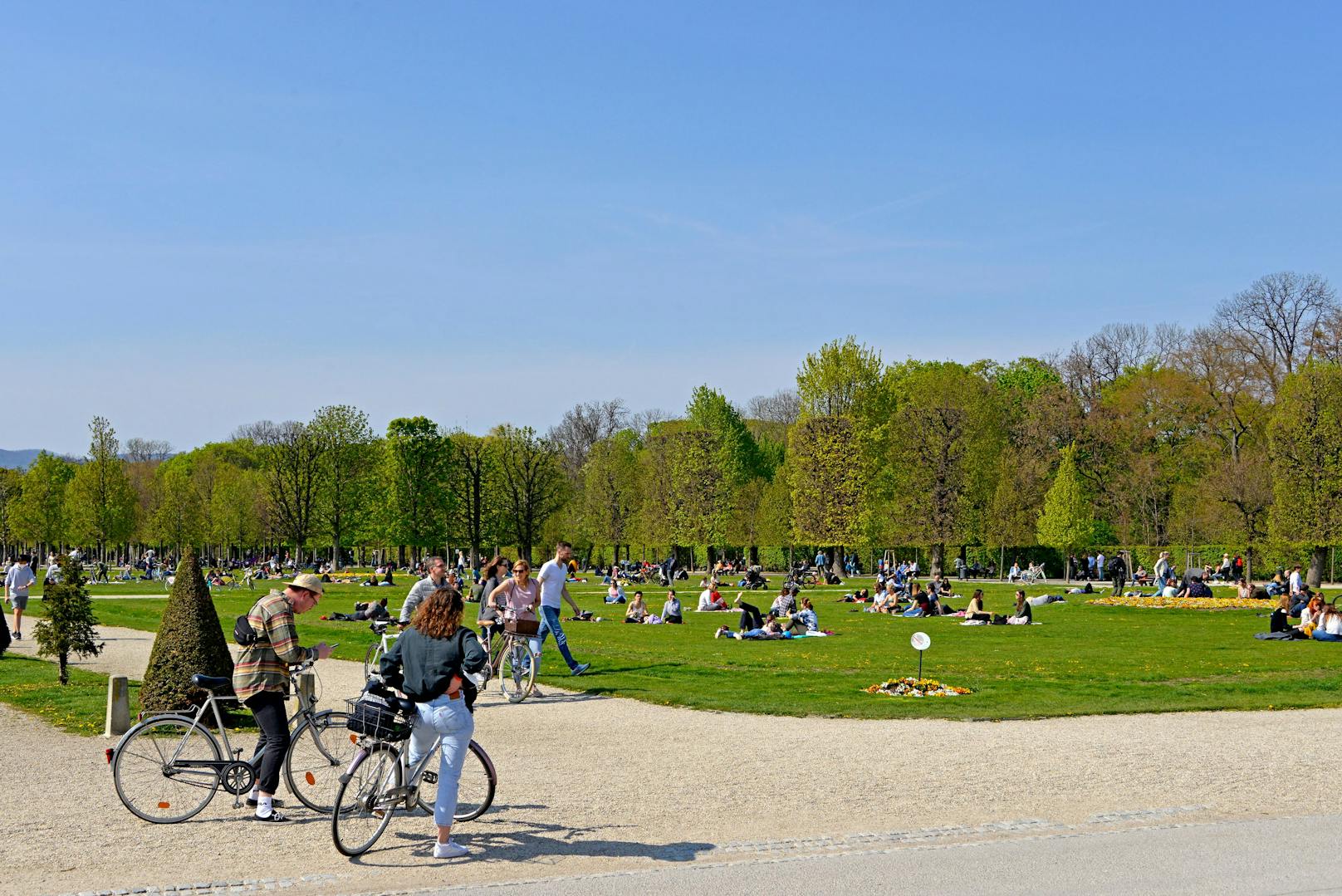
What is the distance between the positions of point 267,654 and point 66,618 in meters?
11.1

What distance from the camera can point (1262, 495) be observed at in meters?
52.5

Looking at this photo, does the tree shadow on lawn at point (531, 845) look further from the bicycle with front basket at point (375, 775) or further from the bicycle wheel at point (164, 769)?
the bicycle wheel at point (164, 769)

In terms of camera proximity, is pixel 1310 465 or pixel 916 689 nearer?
pixel 916 689

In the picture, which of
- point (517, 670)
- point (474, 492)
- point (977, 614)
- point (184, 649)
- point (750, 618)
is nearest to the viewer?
point (184, 649)

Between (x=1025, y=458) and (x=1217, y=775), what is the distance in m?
58.8

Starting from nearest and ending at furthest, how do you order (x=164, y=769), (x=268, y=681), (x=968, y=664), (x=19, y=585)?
1. (x=268, y=681)
2. (x=164, y=769)
3. (x=968, y=664)
4. (x=19, y=585)

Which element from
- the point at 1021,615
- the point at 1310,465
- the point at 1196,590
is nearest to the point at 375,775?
the point at 1021,615

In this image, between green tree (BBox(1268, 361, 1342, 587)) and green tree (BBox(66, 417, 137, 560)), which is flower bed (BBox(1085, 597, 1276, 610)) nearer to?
green tree (BBox(1268, 361, 1342, 587))

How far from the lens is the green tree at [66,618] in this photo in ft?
61.1

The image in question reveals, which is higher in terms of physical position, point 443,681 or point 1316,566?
point 443,681

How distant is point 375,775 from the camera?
28.8 ft

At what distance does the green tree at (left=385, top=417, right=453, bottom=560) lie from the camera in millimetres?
81375

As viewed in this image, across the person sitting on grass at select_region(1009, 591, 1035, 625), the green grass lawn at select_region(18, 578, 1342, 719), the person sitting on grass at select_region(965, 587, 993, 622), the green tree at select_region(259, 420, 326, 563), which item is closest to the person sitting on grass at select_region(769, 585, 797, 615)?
the green grass lawn at select_region(18, 578, 1342, 719)

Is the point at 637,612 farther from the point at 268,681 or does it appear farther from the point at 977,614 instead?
the point at 268,681
